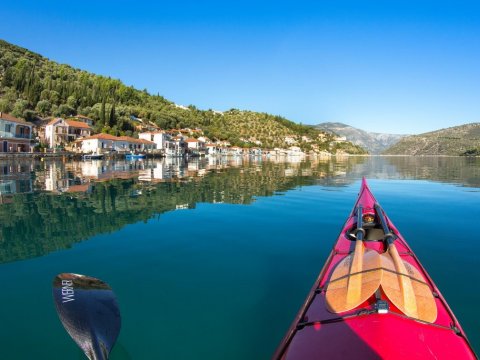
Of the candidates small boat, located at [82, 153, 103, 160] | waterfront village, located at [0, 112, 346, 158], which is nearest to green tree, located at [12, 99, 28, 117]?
waterfront village, located at [0, 112, 346, 158]

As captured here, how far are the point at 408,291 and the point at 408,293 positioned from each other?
31mm

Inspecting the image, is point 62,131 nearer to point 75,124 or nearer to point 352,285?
point 75,124

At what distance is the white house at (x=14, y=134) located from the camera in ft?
149

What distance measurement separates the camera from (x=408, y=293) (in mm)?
3219

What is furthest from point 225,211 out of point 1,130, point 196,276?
point 1,130

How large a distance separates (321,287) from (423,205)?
12750mm

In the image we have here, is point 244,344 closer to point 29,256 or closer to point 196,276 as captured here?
point 196,276

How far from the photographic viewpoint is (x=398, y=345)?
8.48ft

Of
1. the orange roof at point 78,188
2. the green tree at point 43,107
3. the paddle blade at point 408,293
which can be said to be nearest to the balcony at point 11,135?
the green tree at point 43,107

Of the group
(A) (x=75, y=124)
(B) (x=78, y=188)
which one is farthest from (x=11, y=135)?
(B) (x=78, y=188)

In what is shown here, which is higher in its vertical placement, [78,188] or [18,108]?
[18,108]

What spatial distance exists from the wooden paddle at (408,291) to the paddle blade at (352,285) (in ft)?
0.32

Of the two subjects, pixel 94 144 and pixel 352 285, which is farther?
pixel 94 144

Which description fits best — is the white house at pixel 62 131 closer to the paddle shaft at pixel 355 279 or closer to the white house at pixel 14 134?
the white house at pixel 14 134
